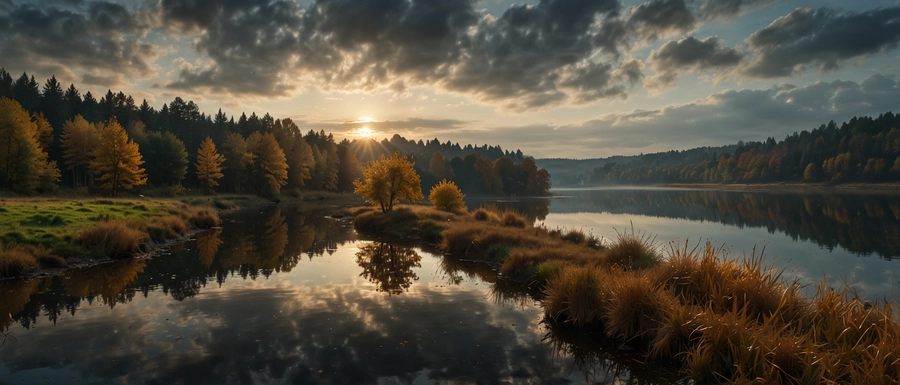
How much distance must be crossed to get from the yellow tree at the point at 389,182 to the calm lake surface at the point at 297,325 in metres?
22.5

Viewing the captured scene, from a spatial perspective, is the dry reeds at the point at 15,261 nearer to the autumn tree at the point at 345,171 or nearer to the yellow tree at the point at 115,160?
the yellow tree at the point at 115,160

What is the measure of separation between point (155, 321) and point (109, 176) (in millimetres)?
58330

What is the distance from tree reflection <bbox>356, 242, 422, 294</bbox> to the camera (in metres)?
19.1

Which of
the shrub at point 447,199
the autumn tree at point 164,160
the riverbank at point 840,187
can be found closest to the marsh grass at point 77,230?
the shrub at point 447,199

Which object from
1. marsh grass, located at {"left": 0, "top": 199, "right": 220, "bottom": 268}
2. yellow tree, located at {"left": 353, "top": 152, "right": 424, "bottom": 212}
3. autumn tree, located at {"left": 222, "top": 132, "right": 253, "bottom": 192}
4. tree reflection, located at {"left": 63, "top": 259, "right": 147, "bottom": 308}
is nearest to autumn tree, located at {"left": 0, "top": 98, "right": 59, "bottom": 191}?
autumn tree, located at {"left": 222, "top": 132, "right": 253, "bottom": 192}

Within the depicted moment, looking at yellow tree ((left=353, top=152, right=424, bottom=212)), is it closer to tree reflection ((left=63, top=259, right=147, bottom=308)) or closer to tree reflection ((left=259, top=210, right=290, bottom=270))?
tree reflection ((left=259, top=210, right=290, bottom=270))

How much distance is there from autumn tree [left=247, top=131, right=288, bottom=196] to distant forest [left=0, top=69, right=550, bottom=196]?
0.63ft

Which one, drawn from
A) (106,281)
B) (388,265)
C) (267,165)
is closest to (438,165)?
(267,165)

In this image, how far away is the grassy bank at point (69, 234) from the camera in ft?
62.5

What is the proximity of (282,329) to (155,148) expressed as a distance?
8382 centimetres

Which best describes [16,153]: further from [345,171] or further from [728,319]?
Result: [728,319]

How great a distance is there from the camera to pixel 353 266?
76.3 feet

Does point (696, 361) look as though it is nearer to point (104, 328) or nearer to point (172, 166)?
point (104, 328)

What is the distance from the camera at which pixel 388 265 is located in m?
23.7
